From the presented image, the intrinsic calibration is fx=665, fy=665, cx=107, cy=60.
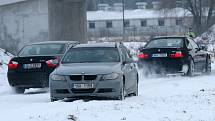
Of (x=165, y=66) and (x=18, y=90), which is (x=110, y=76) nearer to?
(x=18, y=90)

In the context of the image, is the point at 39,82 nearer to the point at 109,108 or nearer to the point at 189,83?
the point at 189,83

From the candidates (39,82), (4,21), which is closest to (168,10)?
(4,21)

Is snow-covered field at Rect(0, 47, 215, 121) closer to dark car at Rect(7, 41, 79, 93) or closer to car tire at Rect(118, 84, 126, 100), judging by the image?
car tire at Rect(118, 84, 126, 100)

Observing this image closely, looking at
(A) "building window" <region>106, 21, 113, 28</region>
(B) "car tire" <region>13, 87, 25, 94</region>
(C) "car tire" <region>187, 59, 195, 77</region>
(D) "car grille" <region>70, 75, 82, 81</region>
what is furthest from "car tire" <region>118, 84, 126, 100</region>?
(A) "building window" <region>106, 21, 113, 28</region>

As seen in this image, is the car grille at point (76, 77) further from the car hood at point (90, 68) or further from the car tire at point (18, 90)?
the car tire at point (18, 90)

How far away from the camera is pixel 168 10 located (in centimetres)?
7131

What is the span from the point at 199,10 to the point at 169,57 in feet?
149

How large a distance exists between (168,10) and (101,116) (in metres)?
61.2

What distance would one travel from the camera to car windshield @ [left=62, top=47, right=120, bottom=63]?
15.2m

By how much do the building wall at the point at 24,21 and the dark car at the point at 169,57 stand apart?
9.51 metres

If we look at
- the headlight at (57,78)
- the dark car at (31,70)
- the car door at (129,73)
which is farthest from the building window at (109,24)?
the headlight at (57,78)

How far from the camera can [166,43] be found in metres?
23.0

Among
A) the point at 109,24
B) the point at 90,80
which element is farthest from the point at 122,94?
the point at 109,24

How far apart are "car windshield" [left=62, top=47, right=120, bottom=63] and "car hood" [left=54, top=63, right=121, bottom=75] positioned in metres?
0.61
